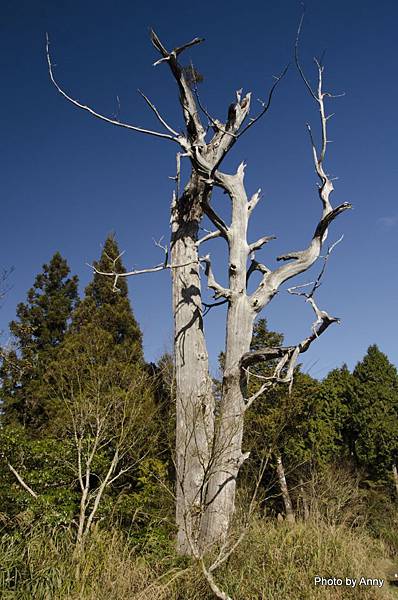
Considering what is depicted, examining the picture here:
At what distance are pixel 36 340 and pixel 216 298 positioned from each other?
11306 mm

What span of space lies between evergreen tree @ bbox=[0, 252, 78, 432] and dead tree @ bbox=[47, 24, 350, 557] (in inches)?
317

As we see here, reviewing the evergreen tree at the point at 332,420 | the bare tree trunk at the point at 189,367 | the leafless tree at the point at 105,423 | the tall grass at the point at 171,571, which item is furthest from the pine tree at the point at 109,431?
the evergreen tree at the point at 332,420

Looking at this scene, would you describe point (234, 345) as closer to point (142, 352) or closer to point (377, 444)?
point (142, 352)

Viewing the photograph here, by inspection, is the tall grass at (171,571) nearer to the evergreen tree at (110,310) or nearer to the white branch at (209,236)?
the white branch at (209,236)

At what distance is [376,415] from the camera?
1246 centimetres

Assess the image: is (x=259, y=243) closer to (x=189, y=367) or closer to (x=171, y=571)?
(x=189, y=367)

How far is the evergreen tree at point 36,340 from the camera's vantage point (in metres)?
14.0

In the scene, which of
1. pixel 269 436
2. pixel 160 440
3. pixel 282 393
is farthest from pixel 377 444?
pixel 160 440

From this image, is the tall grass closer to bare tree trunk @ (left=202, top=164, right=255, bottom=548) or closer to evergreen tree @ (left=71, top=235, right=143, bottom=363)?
bare tree trunk @ (left=202, top=164, right=255, bottom=548)

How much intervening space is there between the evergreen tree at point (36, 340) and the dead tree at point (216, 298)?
26.4 feet

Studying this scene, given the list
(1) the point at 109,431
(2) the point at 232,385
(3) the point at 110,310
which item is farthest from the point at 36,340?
(2) the point at 232,385

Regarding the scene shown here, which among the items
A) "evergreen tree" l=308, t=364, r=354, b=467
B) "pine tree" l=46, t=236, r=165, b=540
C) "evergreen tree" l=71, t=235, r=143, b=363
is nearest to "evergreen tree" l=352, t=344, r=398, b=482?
"evergreen tree" l=308, t=364, r=354, b=467

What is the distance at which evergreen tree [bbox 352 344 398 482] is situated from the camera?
1205cm

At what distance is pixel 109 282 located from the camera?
14469 millimetres
